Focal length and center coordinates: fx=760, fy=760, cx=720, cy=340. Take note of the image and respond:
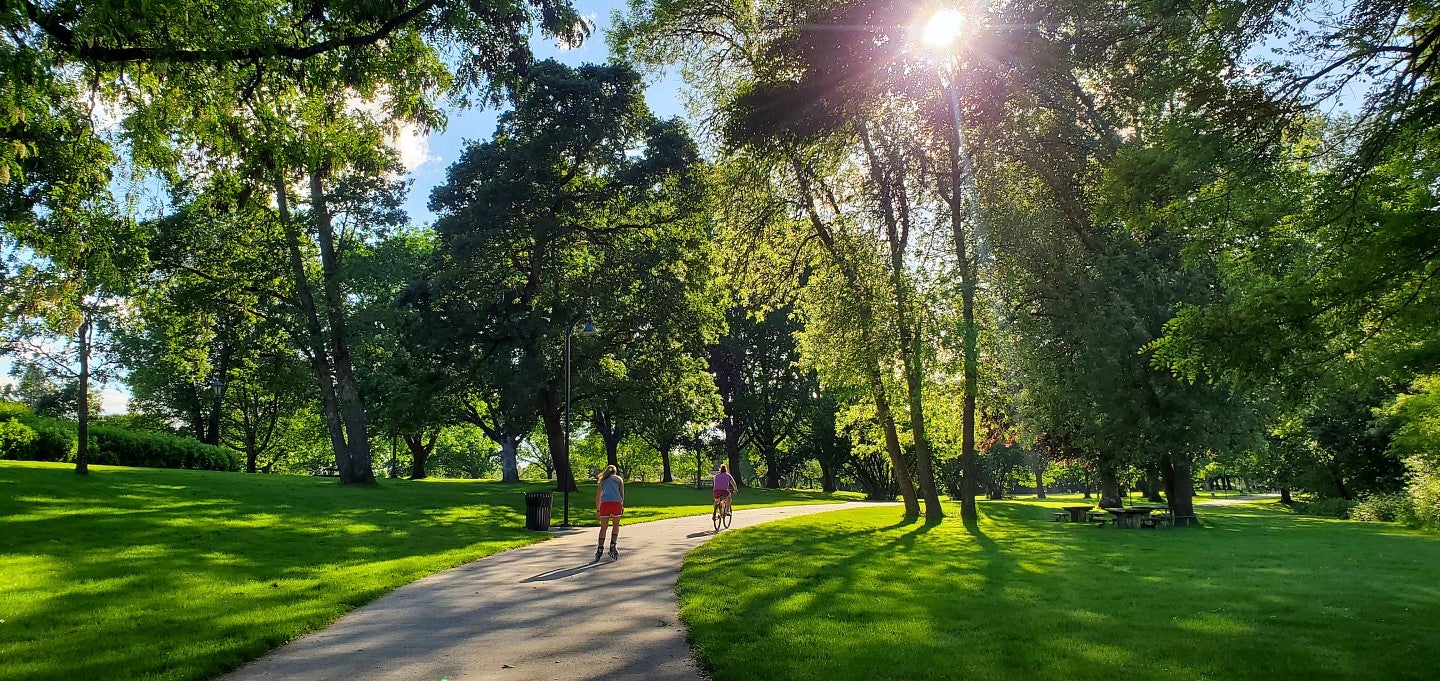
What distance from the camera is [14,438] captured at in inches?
810

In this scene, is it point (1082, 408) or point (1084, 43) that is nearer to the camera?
point (1084, 43)

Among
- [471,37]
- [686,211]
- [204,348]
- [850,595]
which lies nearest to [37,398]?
[204,348]

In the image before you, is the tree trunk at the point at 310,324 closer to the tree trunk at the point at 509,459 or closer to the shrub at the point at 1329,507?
the tree trunk at the point at 509,459

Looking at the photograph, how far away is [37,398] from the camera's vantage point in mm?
50625

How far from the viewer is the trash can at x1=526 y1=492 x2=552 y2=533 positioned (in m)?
19.1

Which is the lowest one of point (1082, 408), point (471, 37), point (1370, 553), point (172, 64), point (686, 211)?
point (1370, 553)

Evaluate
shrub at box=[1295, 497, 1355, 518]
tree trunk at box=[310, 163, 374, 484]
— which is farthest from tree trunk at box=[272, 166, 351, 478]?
shrub at box=[1295, 497, 1355, 518]

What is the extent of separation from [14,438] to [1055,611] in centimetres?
2580

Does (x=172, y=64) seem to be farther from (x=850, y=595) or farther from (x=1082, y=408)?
(x=1082, y=408)

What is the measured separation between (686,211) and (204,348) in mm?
18258

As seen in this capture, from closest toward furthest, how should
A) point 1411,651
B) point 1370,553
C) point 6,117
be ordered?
point 1411,651
point 6,117
point 1370,553

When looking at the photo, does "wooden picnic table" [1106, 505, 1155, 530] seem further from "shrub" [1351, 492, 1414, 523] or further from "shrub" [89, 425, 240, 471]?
"shrub" [89, 425, 240, 471]

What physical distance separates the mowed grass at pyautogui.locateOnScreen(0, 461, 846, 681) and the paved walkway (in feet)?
1.74

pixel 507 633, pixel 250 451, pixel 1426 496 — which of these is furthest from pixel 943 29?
pixel 250 451
